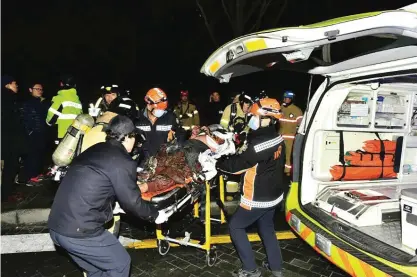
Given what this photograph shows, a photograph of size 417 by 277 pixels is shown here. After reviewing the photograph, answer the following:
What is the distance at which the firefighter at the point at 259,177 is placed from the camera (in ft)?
11.9

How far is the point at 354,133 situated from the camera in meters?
5.00

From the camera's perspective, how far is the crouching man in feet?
9.20

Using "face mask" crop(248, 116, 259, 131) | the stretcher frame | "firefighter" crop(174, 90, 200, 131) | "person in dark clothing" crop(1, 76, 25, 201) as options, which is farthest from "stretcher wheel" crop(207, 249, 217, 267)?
"firefighter" crop(174, 90, 200, 131)

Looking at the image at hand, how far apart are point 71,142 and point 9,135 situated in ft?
8.66

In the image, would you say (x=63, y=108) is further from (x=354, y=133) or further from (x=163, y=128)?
(x=354, y=133)

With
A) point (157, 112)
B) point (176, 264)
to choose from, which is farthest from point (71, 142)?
point (176, 264)

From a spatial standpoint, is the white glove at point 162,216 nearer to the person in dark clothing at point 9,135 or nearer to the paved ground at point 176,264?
the paved ground at point 176,264

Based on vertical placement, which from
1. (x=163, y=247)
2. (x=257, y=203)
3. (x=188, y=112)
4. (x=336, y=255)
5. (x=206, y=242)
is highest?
(x=188, y=112)

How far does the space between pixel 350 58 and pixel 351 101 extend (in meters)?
1.21

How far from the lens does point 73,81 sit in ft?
20.5

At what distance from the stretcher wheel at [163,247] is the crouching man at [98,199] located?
1.48m

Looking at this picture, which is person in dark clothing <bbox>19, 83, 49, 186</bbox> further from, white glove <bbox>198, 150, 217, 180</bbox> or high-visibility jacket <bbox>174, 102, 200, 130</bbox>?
white glove <bbox>198, 150, 217, 180</bbox>

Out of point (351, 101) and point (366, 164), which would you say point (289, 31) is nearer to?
point (351, 101)

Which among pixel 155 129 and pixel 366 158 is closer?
pixel 366 158
